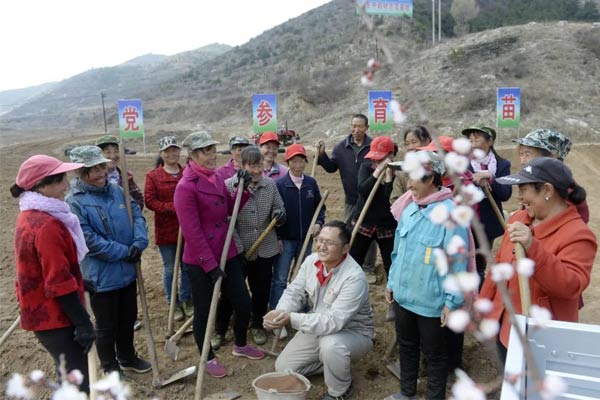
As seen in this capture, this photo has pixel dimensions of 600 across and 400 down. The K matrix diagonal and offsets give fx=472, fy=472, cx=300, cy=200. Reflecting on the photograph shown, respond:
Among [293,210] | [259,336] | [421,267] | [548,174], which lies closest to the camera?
[548,174]

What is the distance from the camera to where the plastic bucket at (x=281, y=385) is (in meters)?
2.94

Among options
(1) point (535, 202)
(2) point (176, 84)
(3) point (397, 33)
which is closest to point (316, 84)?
(3) point (397, 33)

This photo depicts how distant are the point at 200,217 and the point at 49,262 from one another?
1.16m

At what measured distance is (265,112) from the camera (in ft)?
32.1

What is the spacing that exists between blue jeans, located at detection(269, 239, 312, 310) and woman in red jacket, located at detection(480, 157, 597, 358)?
2311 millimetres

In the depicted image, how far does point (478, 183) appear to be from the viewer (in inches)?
135

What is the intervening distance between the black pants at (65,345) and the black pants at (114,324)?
682 millimetres

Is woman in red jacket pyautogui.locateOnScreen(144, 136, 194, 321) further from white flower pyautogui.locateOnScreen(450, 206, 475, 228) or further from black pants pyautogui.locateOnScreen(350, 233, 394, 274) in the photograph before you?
white flower pyautogui.locateOnScreen(450, 206, 475, 228)

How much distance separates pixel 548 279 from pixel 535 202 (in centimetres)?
37

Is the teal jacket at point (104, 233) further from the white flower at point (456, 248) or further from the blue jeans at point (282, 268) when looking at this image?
the white flower at point (456, 248)

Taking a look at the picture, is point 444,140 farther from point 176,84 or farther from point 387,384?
point 176,84

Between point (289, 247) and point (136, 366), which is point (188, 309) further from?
point (289, 247)

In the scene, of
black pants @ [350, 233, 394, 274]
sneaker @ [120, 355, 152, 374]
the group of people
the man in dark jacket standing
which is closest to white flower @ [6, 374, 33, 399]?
the group of people

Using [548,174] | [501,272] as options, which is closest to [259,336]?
→ [548,174]
